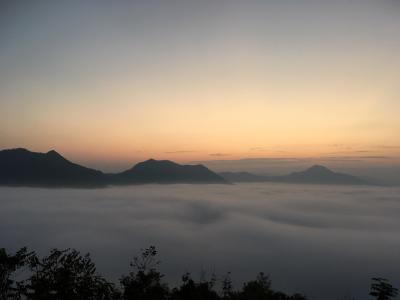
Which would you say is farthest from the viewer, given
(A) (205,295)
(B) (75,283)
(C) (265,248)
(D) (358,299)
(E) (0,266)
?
(C) (265,248)

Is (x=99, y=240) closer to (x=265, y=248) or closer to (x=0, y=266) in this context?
(x=265, y=248)

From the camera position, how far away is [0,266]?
21.5m

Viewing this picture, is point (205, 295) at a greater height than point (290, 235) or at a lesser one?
greater

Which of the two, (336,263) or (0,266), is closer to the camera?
(0,266)

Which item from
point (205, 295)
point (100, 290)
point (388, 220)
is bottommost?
point (388, 220)

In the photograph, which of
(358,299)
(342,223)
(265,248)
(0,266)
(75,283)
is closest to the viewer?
(75,283)

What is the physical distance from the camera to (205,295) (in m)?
29.7

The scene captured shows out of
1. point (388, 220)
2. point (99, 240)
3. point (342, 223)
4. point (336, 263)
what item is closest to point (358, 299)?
point (336, 263)

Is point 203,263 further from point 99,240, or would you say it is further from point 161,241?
point 99,240

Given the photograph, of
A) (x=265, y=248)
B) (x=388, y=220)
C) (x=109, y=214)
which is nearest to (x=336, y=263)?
(x=265, y=248)

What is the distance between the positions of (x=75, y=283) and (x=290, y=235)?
124386 mm

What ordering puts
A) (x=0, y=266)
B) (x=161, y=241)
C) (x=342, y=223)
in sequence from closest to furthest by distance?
(x=0, y=266), (x=161, y=241), (x=342, y=223)

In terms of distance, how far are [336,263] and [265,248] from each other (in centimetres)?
2430

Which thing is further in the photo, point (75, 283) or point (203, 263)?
point (203, 263)
